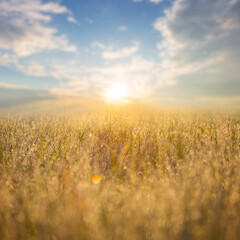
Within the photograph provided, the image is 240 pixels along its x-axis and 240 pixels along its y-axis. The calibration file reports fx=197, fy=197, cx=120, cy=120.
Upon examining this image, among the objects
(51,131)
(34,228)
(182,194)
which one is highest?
(51,131)

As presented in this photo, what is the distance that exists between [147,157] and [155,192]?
1.00 metres

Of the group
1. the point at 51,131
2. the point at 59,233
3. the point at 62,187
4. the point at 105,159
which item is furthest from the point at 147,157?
the point at 51,131

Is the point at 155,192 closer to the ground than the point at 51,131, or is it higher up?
closer to the ground

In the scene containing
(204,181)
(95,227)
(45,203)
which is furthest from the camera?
(204,181)

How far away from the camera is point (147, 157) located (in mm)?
2588

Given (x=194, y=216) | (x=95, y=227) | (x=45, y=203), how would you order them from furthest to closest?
(x=45, y=203) → (x=194, y=216) → (x=95, y=227)

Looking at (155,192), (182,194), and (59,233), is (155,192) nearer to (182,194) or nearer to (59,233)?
(182,194)

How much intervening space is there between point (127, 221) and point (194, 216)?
1.52ft

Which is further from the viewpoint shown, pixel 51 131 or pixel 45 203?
pixel 51 131

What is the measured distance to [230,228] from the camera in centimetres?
129

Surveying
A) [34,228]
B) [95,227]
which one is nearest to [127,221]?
[95,227]

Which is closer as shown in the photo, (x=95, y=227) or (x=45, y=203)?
(x=95, y=227)

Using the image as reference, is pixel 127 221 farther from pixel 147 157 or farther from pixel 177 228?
pixel 147 157

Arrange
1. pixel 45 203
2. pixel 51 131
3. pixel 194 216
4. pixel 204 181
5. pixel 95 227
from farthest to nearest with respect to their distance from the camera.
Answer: pixel 51 131 < pixel 204 181 < pixel 45 203 < pixel 194 216 < pixel 95 227
